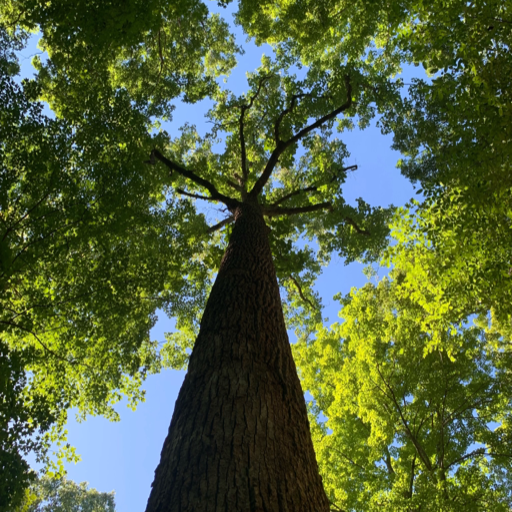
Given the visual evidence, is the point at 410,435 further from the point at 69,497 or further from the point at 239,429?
the point at 69,497

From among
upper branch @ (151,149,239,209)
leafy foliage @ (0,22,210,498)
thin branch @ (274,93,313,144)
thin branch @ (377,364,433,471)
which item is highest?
thin branch @ (274,93,313,144)

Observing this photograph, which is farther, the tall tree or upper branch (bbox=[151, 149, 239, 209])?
upper branch (bbox=[151, 149, 239, 209])

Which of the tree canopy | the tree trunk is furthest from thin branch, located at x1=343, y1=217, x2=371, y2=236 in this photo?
the tree trunk

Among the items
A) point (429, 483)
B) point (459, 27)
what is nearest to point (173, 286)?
point (429, 483)

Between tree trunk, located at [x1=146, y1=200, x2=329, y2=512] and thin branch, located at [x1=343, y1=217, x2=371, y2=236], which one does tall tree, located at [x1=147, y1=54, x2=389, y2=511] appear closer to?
tree trunk, located at [x1=146, y1=200, x2=329, y2=512]

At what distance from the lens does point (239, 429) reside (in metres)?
2.06

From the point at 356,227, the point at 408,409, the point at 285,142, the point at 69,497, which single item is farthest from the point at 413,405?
the point at 69,497

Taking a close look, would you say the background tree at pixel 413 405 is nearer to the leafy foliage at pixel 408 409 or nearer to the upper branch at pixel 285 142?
the leafy foliage at pixel 408 409

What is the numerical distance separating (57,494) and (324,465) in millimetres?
20321

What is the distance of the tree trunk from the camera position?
1.70m

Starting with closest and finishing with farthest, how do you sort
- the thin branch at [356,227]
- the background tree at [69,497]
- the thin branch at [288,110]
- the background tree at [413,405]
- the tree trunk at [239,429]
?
1. the tree trunk at [239,429]
2. the background tree at [413,405]
3. the thin branch at [288,110]
4. the thin branch at [356,227]
5. the background tree at [69,497]

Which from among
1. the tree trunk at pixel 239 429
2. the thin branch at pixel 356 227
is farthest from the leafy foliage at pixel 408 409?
the tree trunk at pixel 239 429

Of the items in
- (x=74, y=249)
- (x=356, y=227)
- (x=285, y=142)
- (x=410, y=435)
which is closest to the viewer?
(x=74, y=249)

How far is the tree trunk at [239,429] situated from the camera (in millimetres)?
1704
